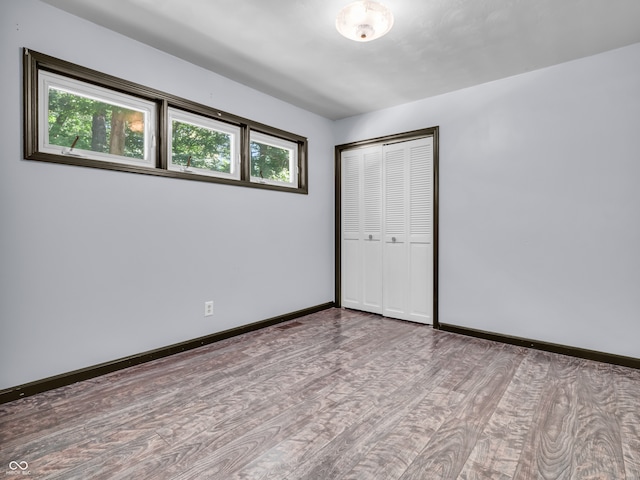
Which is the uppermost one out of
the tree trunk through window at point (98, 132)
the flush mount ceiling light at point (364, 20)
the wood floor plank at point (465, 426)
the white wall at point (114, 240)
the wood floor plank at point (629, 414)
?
the flush mount ceiling light at point (364, 20)

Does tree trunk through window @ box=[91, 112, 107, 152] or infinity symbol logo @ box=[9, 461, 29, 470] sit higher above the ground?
tree trunk through window @ box=[91, 112, 107, 152]

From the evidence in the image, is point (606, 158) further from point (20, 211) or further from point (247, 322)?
point (20, 211)

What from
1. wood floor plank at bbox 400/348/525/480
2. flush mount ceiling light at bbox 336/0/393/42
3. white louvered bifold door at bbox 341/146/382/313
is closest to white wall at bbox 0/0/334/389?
white louvered bifold door at bbox 341/146/382/313

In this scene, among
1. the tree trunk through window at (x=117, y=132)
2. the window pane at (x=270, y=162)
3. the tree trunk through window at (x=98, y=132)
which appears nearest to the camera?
the tree trunk through window at (x=98, y=132)

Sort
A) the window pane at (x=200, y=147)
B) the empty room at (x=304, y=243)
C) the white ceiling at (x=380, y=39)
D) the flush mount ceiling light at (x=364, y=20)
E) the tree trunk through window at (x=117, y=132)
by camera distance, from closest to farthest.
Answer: the empty room at (x=304, y=243) → the flush mount ceiling light at (x=364, y=20) → the white ceiling at (x=380, y=39) → the tree trunk through window at (x=117, y=132) → the window pane at (x=200, y=147)

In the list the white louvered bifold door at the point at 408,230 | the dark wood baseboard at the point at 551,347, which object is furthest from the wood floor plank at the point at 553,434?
the white louvered bifold door at the point at 408,230

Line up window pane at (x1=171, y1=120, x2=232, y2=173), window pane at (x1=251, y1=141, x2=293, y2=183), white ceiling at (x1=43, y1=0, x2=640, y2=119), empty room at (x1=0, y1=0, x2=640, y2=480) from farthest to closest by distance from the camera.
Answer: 1. window pane at (x1=251, y1=141, x2=293, y2=183)
2. window pane at (x1=171, y1=120, x2=232, y2=173)
3. white ceiling at (x1=43, y1=0, x2=640, y2=119)
4. empty room at (x1=0, y1=0, x2=640, y2=480)

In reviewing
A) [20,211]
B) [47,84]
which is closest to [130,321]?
[20,211]

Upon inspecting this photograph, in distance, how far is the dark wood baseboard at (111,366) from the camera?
2090 mm

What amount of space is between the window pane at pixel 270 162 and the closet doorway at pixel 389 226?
80cm

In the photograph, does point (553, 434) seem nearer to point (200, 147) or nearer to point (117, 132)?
point (200, 147)

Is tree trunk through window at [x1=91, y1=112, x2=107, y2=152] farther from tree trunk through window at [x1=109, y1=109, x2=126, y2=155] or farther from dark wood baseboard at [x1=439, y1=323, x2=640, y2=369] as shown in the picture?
dark wood baseboard at [x1=439, y1=323, x2=640, y2=369]

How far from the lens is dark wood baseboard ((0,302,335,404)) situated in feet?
6.86

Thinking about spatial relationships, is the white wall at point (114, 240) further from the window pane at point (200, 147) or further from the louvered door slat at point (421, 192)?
the louvered door slat at point (421, 192)
